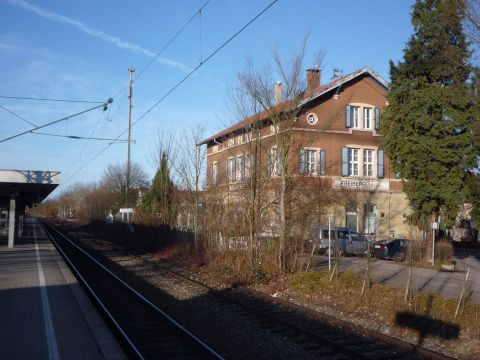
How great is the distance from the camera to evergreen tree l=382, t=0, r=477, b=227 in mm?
28141

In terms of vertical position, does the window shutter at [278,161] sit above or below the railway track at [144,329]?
above

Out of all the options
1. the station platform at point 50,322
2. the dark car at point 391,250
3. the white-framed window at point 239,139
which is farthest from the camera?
the dark car at point 391,250

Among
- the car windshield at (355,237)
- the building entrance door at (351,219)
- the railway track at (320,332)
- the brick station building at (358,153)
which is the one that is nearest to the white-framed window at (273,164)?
the railway track at (320,332)

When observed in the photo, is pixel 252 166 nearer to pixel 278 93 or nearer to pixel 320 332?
pixel 278 93

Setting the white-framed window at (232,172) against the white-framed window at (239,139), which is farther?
the white-framed window at (232,172)

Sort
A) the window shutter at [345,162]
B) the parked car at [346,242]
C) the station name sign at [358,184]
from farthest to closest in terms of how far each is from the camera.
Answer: the window shutter at [345,162] → the station name sign at [358,184] → the parked car at [346,242]

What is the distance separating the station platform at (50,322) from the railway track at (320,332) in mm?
3223

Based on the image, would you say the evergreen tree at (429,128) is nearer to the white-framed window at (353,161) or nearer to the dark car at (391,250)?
the dark car at (391,250)

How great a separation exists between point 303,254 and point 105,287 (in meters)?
6.34

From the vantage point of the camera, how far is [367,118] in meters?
41.1

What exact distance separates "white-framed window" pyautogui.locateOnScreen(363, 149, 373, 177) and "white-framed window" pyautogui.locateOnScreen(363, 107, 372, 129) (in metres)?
1.88

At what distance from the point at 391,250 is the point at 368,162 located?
11.7 m

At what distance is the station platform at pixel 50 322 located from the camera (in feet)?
28.0

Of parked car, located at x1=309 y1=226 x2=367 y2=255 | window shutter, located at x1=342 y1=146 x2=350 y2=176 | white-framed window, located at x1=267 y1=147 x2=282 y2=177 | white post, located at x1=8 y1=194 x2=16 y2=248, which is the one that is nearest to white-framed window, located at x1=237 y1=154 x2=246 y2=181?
white-framed window, located at x1=267 y1=147 x2=282 y2=177
